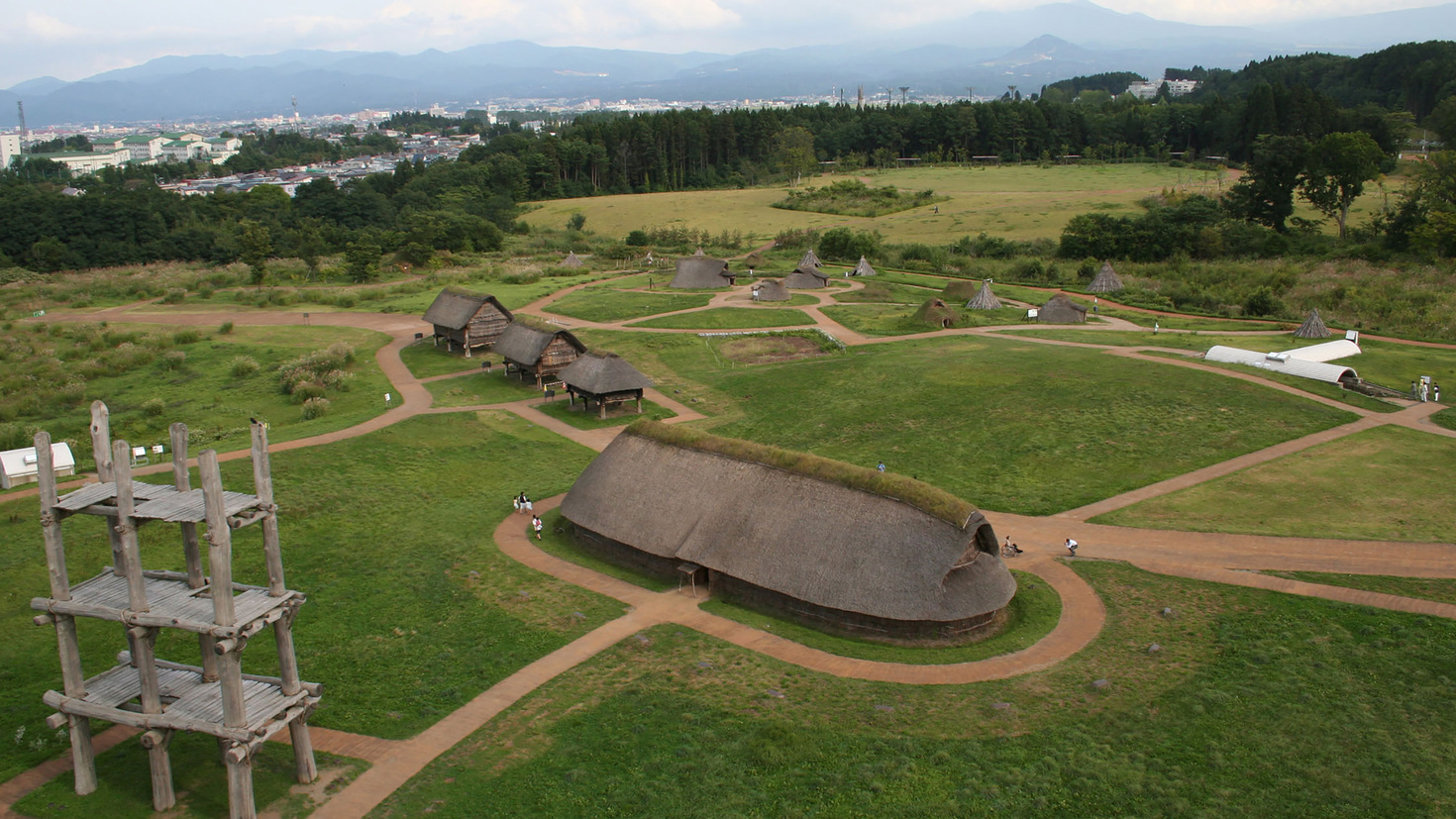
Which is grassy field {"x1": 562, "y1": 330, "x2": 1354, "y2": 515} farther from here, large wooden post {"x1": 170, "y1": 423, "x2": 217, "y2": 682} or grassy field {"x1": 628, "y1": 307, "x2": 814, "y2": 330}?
large wooden post {"x1": 170, "y1": 423, "x2": 217, "y2": 682}

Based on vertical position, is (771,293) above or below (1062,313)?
above

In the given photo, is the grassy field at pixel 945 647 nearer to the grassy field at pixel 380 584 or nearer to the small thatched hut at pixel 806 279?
the grassy field at pixel 380 584

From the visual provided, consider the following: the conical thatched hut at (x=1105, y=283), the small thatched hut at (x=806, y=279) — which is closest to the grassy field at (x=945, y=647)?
the conical thatched hut at (x=1105, y=283)

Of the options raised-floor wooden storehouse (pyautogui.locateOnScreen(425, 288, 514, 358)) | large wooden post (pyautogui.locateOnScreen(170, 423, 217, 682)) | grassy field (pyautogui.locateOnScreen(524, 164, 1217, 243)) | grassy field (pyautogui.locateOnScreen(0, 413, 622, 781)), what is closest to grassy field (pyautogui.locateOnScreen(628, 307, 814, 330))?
raised-floor wooden storehouse (pyautogui.locateOnScreen(425, 288, 514, 358))

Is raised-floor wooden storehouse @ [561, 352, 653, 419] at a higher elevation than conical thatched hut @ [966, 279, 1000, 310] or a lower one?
lower

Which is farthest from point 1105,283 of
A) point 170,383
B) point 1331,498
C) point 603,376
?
point 170,383

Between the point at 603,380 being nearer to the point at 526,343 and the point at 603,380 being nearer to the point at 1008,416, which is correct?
the point at 526,343

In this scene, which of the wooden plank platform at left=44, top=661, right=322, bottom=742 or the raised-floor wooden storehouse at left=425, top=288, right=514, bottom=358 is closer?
the wooden plank platform at left=44, top=661, right=322, bottom=742
